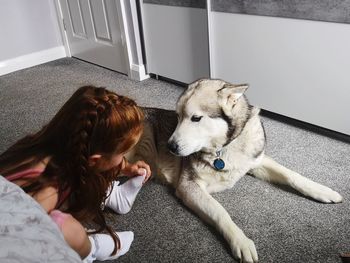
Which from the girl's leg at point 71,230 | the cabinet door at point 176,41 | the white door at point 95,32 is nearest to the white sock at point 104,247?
the girl's leg at point 71,230

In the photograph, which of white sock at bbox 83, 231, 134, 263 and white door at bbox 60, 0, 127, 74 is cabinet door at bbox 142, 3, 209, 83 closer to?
white door at bbox 60, 0, 127, 74

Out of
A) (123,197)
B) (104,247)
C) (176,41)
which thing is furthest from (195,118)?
(176,41)

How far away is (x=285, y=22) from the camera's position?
209 cm

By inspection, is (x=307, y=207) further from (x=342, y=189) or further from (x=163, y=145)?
(x=163, y=145)

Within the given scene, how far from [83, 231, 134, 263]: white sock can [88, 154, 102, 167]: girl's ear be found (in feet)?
0.95

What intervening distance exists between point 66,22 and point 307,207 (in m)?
3.20

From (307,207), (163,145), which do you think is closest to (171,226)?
(163,145)

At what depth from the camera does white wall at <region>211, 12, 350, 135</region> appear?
1967 millimetres

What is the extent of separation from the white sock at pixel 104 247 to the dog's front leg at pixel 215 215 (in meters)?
0.32

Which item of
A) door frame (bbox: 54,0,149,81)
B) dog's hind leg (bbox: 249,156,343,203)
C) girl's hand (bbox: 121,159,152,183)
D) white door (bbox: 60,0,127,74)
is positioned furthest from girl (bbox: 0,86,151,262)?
white door (bbox: 60,0,127,74)

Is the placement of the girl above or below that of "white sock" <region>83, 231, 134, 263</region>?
above

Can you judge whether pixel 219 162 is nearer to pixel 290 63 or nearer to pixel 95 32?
pixel 290 63

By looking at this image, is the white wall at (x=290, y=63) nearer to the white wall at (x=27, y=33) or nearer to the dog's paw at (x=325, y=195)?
the dog's paw at (x=325, y=195)

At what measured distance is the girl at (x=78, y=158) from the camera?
1.20 metres
